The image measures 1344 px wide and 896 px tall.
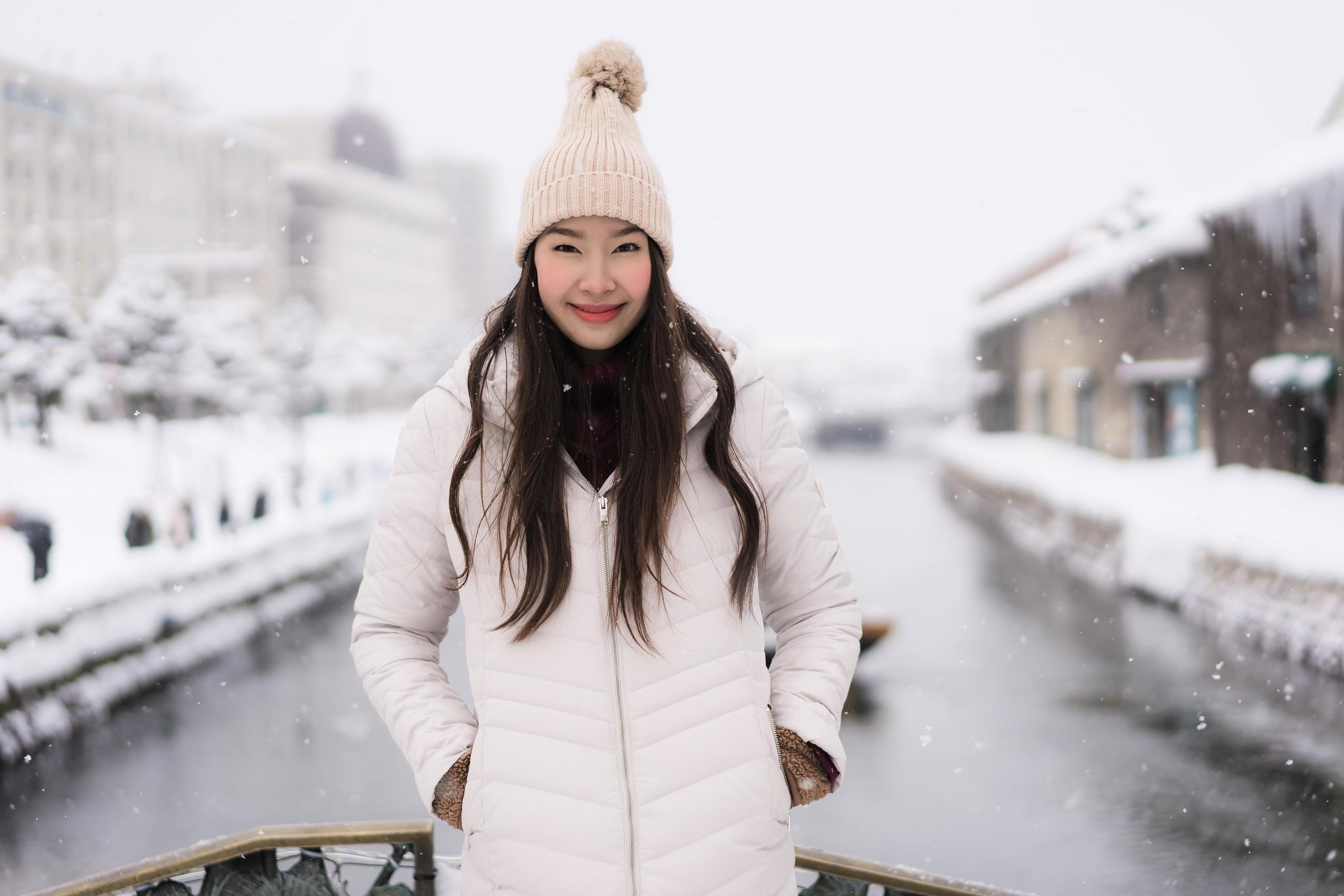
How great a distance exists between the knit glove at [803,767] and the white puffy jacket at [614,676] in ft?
0.04

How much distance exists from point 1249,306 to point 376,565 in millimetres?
8934

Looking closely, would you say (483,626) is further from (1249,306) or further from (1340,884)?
(1249,306)

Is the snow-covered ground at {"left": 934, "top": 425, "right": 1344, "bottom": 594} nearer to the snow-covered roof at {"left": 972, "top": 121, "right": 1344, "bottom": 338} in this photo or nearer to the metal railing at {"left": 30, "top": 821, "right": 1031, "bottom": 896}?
the snow-covered roof at {"left": 972, "top": 121, "right": 1344, "bottom": 338}

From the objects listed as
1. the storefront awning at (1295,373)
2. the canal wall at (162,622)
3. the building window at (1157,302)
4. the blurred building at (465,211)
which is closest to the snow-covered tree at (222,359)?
the canal wall at (162,622)

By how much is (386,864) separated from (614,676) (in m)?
0.84

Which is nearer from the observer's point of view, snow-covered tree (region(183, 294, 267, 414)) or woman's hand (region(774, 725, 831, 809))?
woman's hand (region(774, 725, 831, 809))

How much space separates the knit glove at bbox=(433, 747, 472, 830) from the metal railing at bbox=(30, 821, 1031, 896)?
0.51 m

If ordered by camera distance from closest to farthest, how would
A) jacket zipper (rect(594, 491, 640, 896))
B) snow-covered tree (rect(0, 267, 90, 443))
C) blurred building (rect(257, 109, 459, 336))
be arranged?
jacket zipper (rect(594, 491, 640, 896))
snow-covered tree (rect(0, 267, 90, 443))
blurred building (rect(257, 109, 459, 336))

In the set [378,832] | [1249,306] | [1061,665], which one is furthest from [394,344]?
[378,832]

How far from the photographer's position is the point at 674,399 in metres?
0.82

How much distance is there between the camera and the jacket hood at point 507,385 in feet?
2.71

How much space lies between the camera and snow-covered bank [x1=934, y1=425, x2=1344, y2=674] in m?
6.85

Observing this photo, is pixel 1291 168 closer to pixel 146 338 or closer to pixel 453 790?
pixel 453 790

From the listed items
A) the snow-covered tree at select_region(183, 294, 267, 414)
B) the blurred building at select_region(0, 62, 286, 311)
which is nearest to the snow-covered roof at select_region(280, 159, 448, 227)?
the blurred building at select_region(0, 62, 286, 311)
